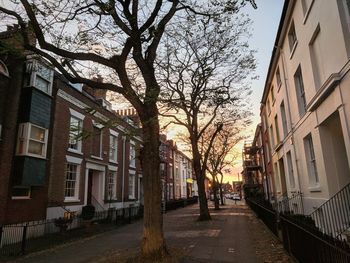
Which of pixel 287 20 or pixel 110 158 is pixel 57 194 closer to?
pixel 110 158

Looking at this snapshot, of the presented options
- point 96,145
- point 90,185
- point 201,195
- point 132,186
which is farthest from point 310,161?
point 132,186

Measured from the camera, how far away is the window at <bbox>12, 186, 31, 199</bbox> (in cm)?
1366

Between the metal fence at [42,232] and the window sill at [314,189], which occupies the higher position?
the window sill at [314,189]

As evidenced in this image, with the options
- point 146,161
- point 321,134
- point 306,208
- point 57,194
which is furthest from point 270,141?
point 146,161

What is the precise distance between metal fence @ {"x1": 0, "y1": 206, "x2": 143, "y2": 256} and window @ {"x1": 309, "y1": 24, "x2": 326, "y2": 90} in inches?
456

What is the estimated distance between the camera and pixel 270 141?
25375mm

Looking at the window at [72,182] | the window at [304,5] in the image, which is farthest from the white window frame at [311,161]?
the window at [72,182]

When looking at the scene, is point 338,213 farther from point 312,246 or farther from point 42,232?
point 42,232

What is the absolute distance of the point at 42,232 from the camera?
14656 mm

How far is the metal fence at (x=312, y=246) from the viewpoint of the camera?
4766mm

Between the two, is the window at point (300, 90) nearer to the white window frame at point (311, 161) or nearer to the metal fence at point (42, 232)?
the white window frame at point (311, 161)

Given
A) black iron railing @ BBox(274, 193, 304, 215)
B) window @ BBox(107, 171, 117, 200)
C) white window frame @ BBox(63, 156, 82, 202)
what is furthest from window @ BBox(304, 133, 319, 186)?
window @ BBox(107, 171, 117, 200)

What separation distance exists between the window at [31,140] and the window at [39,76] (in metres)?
2.04

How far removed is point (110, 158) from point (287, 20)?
1601cm
